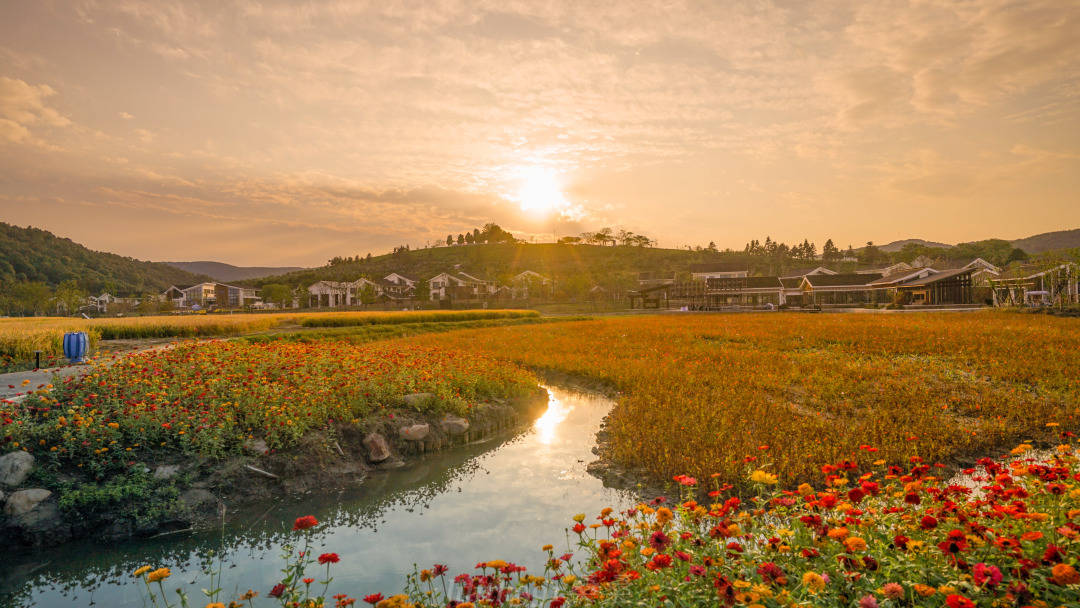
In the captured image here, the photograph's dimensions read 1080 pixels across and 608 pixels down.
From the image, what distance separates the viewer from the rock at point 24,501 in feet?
21.6

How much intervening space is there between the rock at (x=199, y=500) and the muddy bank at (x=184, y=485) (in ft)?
0.04

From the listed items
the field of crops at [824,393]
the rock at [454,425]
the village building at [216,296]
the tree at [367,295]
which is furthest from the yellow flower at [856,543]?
the village building at [216,296]

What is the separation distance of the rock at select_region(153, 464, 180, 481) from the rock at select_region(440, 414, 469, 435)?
4.77m

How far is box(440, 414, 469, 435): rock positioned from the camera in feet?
36.1

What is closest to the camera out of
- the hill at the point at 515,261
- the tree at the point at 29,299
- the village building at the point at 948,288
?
the village building at the point at 948,288

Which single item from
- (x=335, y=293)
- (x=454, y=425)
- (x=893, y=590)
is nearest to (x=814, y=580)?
(x=893, y=590)

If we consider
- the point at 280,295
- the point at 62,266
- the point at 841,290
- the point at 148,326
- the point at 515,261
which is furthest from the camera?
the point at 515,261

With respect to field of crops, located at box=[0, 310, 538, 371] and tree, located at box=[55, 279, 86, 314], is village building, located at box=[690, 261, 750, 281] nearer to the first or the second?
field of crops, located at box=[0, 310, 538, 371]

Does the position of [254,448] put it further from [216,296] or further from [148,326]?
[216,296]

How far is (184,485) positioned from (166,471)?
1.18ft

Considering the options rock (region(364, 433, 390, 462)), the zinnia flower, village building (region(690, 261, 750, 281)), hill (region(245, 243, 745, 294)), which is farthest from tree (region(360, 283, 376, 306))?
the zinnia flower

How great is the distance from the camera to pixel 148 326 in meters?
25.4

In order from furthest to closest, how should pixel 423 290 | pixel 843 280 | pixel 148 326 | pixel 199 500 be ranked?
pixel 423 290
pixel 843 280
pixel 148 326
pixel 199 500

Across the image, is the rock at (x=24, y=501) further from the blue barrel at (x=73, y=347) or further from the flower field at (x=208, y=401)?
the blue barrel at (x=73, y=347)
